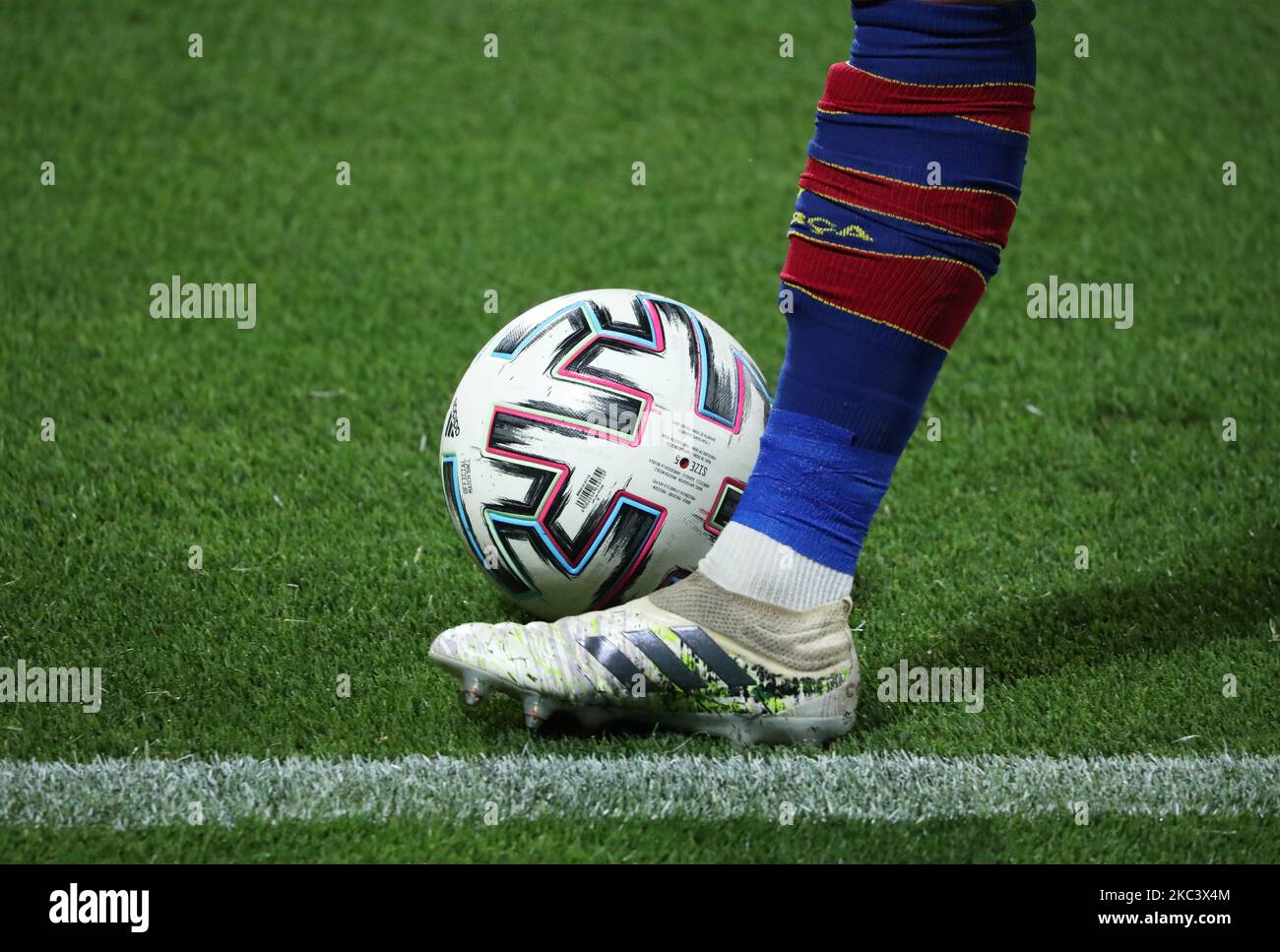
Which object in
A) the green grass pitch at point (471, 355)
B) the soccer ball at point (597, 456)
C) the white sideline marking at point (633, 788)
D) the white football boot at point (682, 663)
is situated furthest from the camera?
the soccer ball at point (597, 456)

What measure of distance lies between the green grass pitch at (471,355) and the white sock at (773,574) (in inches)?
10.3

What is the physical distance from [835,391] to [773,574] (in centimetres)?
31

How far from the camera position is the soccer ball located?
257 cm

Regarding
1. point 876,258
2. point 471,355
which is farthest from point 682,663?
point 471,355

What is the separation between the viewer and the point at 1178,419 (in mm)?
4027

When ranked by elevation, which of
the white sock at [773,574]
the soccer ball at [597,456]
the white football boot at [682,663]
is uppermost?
the soccer ball at [597,456]

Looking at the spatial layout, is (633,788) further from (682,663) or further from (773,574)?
(773,574)

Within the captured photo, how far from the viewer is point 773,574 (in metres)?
2.29

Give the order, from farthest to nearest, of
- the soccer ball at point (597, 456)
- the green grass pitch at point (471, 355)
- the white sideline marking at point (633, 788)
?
the soccer ball at point (597, 456) → the green grass pitch at point (471, 355) → the white sideline marking at point (633, 788)

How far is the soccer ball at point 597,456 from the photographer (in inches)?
101

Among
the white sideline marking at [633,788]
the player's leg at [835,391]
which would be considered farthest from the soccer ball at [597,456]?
the white sideline marking at [633,788]

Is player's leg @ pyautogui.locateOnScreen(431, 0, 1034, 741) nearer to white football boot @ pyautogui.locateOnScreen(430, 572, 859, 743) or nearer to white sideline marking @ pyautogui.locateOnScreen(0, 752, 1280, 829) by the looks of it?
white football boot @ pyautogui.locateOnScreen(430, 572, 859, 743)

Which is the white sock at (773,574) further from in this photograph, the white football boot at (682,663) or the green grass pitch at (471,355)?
the green grass pitch at (471,355)

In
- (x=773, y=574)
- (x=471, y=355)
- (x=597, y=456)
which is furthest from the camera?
(x=471, y=355)
